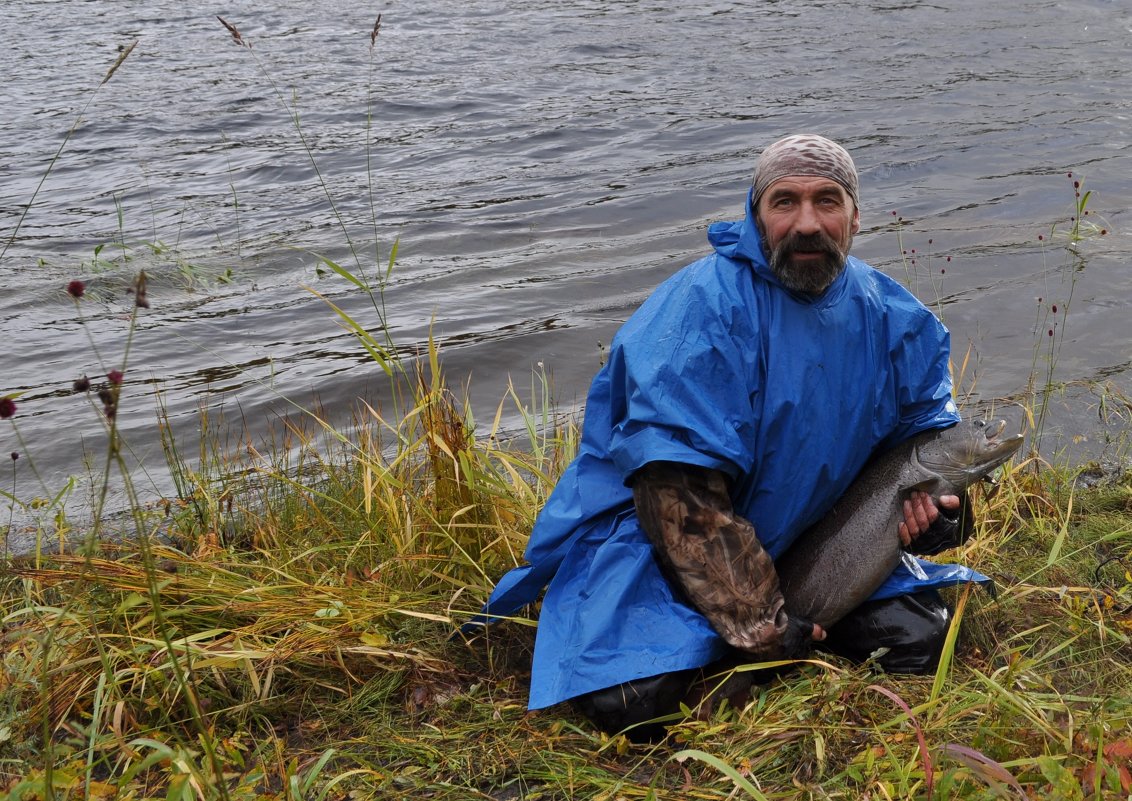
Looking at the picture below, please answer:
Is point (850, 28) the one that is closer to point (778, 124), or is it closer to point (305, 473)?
point (778, 124)

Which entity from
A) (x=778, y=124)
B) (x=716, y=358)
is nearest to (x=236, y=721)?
(x=716, y=358)

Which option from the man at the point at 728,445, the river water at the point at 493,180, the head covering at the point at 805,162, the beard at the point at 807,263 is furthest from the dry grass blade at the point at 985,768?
the river water at the point at 493,180

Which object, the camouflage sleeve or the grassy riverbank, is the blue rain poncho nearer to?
the camouflage sleeve

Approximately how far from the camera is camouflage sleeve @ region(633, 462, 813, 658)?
10.2 feet

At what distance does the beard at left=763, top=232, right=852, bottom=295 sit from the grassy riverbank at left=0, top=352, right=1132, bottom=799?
1.02 m

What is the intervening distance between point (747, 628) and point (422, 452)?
2.02 m

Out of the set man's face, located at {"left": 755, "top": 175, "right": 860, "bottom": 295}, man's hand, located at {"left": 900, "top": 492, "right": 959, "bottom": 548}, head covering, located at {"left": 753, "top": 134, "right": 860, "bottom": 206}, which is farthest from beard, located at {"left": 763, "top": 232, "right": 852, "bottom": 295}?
man's hand, located at {"left": 900, "top": 492, "right": 959, "bottom": 548}

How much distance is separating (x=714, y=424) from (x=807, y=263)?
54 centimetres

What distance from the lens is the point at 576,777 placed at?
9.10 ft

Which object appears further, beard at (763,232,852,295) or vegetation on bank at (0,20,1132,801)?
beard at (763,232,852,295)

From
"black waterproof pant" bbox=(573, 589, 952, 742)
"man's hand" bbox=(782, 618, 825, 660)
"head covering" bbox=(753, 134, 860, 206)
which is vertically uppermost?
"head covering" bbox=(753, 134, 860, 206)

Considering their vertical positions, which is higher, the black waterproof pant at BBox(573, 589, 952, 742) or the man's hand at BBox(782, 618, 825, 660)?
the man's hand at BBox(782, 618, 825, 660)

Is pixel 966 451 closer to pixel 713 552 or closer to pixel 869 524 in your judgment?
pixel 869 524

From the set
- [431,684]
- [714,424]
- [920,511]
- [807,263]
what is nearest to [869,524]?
[920,511]
